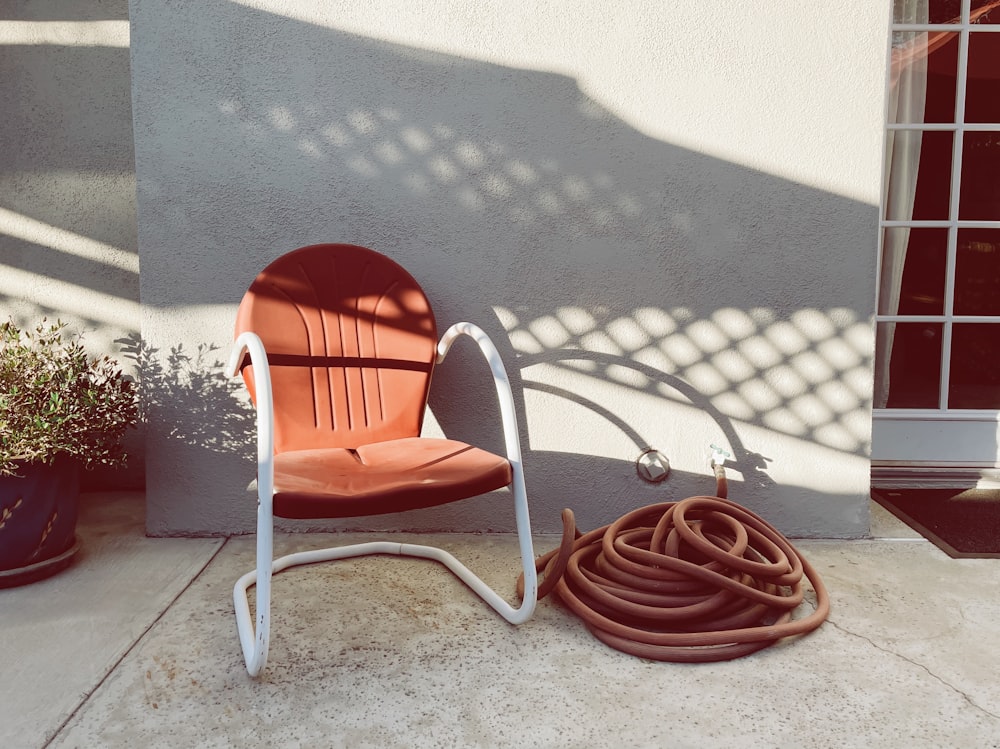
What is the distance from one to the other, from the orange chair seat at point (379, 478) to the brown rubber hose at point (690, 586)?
0.86ft

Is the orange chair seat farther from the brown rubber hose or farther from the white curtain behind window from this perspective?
the white curtain behind window

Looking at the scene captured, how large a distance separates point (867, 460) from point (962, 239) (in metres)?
1.09

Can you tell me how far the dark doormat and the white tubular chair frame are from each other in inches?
51.3

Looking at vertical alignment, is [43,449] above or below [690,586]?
above

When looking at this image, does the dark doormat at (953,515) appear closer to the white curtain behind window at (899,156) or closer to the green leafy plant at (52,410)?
the white curtain behind window at (899,156)

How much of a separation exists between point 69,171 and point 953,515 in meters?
3.17

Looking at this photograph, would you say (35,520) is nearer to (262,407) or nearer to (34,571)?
(34,571)

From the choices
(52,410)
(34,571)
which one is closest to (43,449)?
(52,410)

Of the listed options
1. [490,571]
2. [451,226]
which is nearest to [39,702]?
[490,571]

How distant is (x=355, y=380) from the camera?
1.97 metres

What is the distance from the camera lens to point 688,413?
89.0 inches

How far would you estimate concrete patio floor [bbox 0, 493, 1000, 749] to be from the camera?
1311 mm

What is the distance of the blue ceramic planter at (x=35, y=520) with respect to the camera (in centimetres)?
186

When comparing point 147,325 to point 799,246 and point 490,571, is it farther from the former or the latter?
point 799,246
